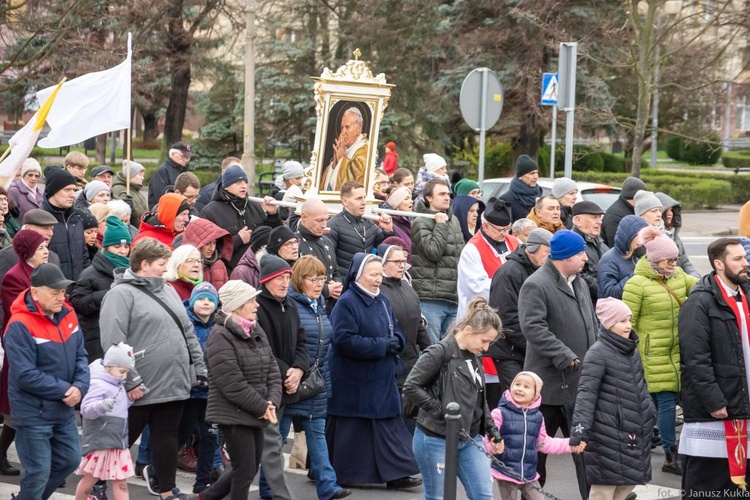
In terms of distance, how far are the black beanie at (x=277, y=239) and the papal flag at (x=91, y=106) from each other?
343cm

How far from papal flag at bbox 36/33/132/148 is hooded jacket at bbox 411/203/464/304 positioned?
324 centimetres

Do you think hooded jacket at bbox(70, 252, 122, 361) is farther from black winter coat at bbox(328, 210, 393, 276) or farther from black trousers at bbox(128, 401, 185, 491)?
black winter coat at bbox(328, 210, 393, 276)

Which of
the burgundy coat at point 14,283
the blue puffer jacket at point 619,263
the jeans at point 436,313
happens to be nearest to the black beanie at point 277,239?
the burgundy coat at point 14,283

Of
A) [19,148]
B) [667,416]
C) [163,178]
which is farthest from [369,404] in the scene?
[163,178]

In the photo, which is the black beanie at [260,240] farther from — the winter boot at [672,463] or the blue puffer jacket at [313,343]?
the winter boot at [672,463]

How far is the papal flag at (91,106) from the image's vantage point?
11492 mm

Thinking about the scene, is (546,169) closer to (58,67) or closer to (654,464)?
(58,67)

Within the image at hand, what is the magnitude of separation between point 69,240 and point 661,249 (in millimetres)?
4996

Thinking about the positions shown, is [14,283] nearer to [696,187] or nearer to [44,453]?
[44,453]

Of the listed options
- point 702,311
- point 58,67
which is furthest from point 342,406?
point 58,67

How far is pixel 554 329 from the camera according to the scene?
8344 mm

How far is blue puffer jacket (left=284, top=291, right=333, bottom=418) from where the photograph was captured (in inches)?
320

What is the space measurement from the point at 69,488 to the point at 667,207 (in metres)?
6.44

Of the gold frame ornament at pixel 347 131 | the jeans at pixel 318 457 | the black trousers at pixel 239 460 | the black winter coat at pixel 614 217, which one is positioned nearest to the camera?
the black trousers at pixel 239 460
